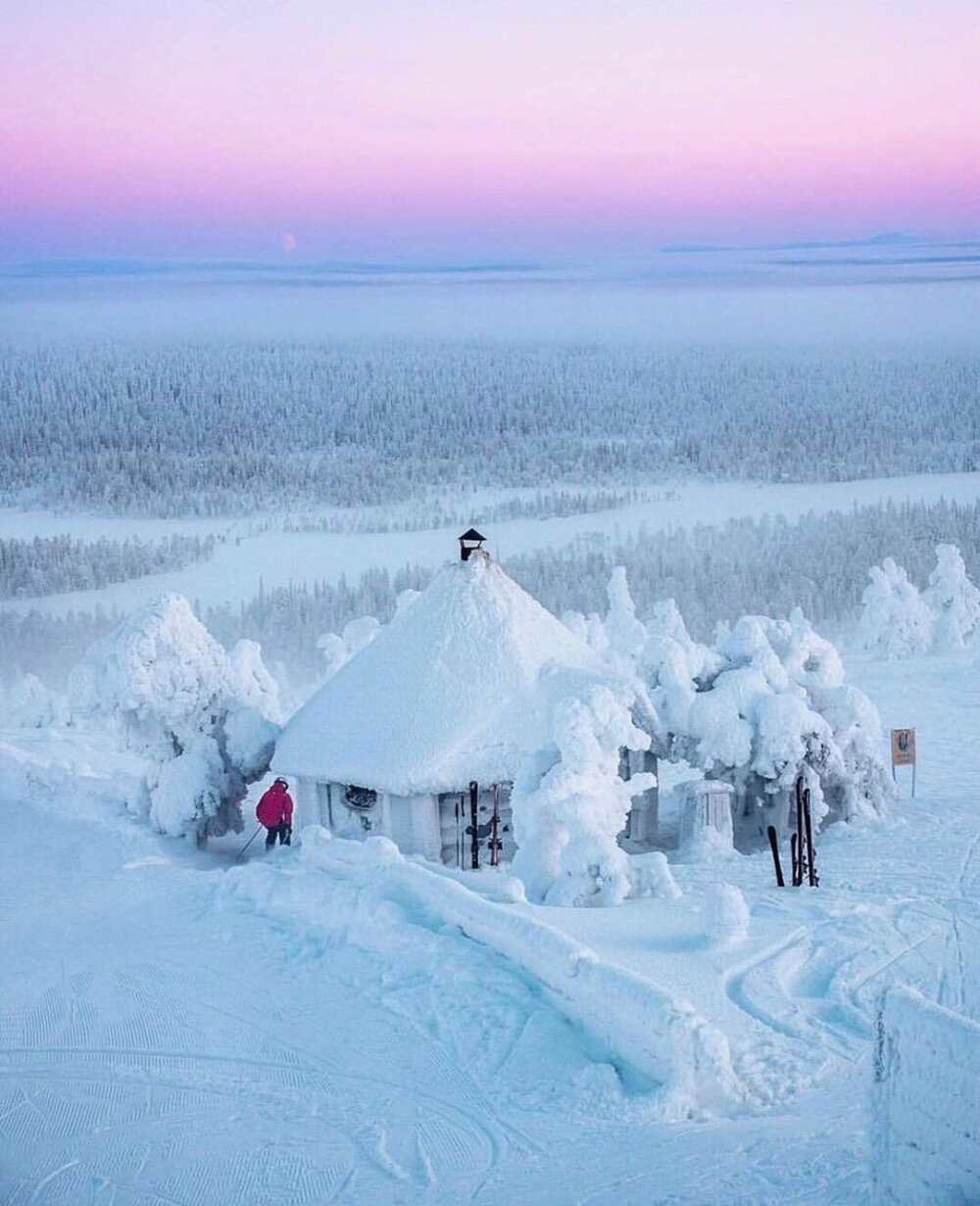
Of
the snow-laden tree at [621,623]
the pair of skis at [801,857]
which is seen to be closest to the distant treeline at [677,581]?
the snow-laden tree at [621,623]

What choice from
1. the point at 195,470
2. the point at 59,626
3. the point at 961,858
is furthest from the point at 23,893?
the point at 195,470

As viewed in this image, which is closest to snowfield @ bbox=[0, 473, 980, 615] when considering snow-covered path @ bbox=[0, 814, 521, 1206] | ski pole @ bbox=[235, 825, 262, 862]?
ski pole @ bbox=[235, 825, 262, 862]

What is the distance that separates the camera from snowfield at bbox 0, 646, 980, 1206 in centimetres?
930

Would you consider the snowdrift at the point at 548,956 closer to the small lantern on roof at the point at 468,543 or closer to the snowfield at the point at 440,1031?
the snowfield at the point at 440,1031

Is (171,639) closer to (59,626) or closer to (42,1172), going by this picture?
(42,1172)

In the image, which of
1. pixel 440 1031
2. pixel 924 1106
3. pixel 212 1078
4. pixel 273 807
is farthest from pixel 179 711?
pixel 924 1106

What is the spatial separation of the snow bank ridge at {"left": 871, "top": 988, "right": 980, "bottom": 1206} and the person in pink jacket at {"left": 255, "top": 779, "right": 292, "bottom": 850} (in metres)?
12.3

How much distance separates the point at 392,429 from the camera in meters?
69.5

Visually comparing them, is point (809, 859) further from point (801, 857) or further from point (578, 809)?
point (578, 809)

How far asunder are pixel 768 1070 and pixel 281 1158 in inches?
138

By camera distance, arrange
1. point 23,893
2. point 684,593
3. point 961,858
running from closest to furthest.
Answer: point 23,893 → point 961,858 → point 684,593

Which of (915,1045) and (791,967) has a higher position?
(915,1045)

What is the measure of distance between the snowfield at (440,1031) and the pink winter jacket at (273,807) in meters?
1.94

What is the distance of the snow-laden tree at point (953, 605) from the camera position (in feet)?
135
